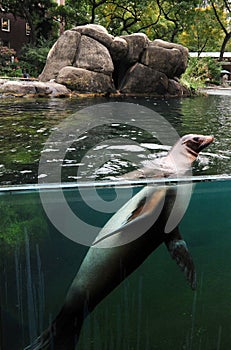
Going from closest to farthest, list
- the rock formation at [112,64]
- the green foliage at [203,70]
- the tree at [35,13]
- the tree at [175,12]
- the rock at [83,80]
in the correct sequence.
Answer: the rock at [83,80] < the rock formation at [112,64] < the green foliage at [203,70] < the tree at [175,12] < the tree at [35,13]

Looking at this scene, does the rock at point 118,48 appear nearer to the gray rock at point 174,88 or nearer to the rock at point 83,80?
the rock at point 83,80

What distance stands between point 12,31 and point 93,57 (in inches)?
809

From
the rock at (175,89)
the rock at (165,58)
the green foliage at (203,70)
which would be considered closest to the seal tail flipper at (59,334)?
the rock at (175,89)

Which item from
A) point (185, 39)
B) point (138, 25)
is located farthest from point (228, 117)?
point (185, 39)

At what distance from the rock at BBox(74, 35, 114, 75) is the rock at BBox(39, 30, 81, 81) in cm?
26

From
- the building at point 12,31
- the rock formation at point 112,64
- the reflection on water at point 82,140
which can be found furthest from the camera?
the building at point 12,31

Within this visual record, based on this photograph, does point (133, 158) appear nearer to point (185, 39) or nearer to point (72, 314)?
point (72, 314)

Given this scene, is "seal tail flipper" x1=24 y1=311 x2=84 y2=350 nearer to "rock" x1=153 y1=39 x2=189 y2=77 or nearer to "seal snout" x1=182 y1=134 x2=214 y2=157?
"seal snout" x1=182 y1=134 x2=214 y2=157

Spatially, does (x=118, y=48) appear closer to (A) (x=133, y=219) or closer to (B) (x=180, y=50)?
(B) (x=180, y=50)

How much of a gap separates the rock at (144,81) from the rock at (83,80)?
1344mm

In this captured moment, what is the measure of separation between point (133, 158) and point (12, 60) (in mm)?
21483

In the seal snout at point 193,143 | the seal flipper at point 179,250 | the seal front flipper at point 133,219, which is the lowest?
the seal flipper at point 179,250

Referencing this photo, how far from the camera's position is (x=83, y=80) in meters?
16.3

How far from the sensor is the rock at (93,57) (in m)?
17.2
